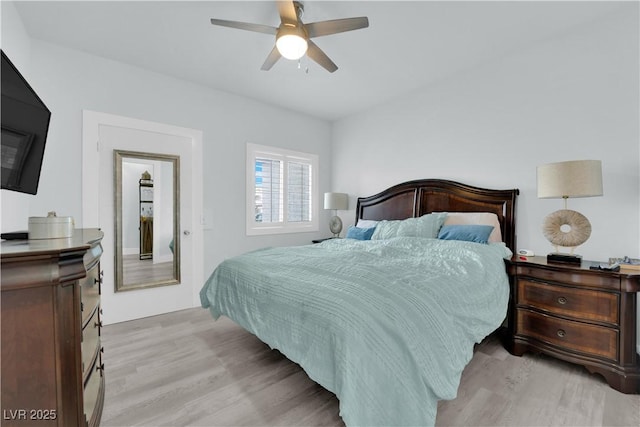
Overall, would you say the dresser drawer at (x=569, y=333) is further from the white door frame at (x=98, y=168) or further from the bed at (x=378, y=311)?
the white door frame at (x=98, y=168)

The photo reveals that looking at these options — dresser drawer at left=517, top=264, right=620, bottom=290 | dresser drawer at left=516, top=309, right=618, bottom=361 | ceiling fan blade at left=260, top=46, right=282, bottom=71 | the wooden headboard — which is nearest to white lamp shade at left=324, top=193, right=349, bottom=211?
the wooden headboard

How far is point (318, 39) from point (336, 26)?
760mm

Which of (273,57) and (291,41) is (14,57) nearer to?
(273,57)

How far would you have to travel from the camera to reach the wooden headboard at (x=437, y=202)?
2906 millimetres

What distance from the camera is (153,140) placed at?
10.6ft

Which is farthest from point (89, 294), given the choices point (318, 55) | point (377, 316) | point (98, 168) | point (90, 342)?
point (318, 55)

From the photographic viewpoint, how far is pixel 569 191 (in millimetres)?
2152

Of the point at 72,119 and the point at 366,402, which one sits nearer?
the point at 366,402

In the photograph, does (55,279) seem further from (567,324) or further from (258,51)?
(567,324)

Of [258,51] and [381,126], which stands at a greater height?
[258,51]

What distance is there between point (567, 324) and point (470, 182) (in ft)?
5.54

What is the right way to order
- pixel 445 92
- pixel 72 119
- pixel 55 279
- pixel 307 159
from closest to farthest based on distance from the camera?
pixel 55 279, pixel 72 119, pixel 445 92, pixel 307 159

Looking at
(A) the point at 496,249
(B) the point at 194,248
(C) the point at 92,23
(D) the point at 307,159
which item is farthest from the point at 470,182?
(C) the point at 92,23

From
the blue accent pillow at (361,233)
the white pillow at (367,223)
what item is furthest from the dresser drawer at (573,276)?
the white pillow at (367,223)
